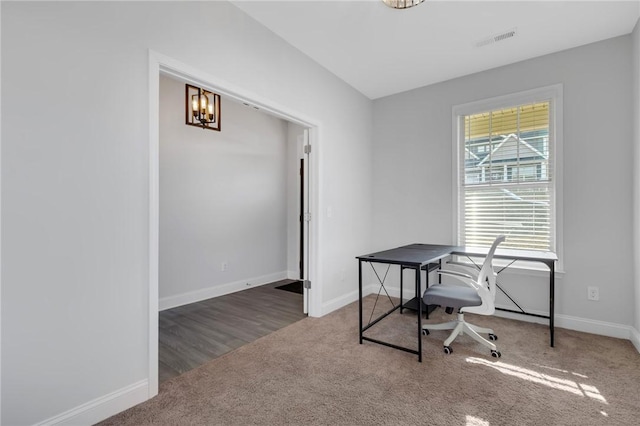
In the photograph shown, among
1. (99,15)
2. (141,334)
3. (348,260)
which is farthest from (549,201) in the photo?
(99,15)

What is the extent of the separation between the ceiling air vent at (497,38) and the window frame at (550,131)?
0.68 metres

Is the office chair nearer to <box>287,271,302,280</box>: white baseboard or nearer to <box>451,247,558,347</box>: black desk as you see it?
<box>451,247,558,347</box>: black desk

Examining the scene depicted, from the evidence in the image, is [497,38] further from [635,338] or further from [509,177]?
[635,338]

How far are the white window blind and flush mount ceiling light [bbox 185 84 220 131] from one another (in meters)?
2.98

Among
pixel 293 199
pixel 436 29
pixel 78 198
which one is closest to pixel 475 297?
pixel 436 29

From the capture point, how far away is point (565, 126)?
2984 millimetres

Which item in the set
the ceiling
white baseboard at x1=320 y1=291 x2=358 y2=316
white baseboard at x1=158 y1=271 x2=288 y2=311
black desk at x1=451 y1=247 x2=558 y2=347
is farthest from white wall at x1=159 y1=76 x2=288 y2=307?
black desk at x1=451 y1=247 x2=558 y2=347

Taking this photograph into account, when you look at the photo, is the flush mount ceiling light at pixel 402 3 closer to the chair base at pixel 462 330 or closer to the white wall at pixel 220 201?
the chair base at pixel 462 330

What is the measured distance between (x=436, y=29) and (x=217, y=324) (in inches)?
137

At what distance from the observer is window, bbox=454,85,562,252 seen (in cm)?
309

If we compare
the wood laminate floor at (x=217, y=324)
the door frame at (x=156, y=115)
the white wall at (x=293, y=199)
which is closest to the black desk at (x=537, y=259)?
the wood laminate floor at (x=217, y=324)

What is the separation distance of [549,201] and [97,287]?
152 inches

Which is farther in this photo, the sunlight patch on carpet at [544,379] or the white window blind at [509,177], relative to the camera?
the white window blind at [509,177]

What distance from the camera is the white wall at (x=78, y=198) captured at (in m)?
1.40
